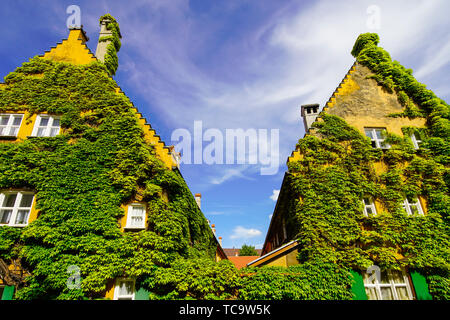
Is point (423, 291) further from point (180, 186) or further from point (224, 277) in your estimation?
point (180, 186)

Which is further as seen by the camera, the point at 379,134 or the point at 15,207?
the point at 379,134

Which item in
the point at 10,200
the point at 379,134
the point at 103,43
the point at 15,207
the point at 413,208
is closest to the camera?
the point at 15,207

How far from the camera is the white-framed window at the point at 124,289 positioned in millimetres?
9367

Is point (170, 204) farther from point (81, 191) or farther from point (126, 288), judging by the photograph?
point (81, 191)

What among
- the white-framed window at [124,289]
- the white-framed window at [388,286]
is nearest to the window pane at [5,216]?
the white-framed window at [124,289]

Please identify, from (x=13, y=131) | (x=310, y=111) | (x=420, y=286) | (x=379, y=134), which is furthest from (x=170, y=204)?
(x=379, y=134)

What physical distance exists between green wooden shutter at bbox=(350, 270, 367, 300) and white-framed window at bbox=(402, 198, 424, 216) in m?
4.31

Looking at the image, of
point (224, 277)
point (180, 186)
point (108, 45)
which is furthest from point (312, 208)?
point (108, 45)

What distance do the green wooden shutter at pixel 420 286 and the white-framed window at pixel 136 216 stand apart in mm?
12227

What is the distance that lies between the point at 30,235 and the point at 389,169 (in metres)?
17.2

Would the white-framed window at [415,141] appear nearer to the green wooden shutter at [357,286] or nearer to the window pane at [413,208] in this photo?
the window pane at [413,208]

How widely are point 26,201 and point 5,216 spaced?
0.99 m

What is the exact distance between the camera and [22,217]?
10328 millimetres

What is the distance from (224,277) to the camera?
947 cm
